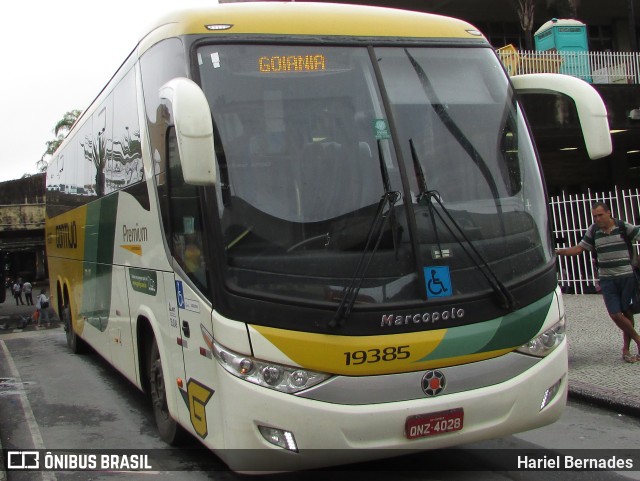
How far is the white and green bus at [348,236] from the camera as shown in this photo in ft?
13.5

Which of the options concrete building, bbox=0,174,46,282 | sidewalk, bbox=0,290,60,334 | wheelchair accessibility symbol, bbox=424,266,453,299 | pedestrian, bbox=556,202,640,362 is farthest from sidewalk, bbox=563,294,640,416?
concrete building, bbox=0,174,46,282

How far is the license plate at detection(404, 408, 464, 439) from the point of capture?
4.18 m

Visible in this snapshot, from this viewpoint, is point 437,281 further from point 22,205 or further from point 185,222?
point 22,205

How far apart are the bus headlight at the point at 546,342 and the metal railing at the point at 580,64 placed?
13.5 m

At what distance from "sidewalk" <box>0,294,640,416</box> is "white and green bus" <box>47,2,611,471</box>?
2223 mm

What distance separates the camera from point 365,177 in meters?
4.49

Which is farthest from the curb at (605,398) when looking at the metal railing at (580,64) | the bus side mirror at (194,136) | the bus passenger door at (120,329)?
the metal railing at (580,64)

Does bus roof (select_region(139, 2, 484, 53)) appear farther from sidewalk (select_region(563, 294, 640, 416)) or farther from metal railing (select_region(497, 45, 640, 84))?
metal railing (select_region(497, 45, 640, 84))

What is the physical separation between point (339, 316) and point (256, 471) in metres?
1.07

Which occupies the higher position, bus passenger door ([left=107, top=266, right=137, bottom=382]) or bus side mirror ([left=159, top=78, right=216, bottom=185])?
bus side mirror ([left=159, top=78, right=216, bottom=185])

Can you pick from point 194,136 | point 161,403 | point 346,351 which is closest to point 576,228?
point 161,403

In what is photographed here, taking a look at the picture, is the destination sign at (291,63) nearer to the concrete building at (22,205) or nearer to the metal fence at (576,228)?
the metal fence at (576,228)

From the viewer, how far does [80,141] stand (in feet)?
33.6

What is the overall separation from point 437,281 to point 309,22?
79.9 inches
